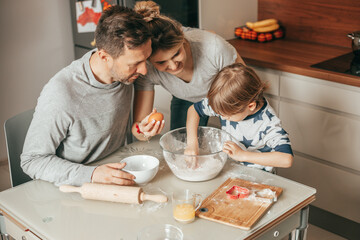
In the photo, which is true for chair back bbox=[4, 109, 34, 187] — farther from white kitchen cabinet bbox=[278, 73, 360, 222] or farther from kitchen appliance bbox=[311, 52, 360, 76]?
kitchen appliance bbox=[311, 52, 360, 76]

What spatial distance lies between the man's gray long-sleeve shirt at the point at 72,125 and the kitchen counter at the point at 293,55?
1123 millimetres

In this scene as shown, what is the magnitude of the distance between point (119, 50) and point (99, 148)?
0.42 m

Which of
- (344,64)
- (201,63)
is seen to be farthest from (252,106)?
(344,64)

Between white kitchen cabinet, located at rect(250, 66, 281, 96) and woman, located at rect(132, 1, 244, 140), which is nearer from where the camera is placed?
woman, located at rect(132, 1, 244, 140)

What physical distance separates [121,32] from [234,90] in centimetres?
45

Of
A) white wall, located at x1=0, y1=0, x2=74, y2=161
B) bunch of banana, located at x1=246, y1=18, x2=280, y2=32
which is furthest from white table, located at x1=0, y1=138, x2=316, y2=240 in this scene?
white wall, located at x1=0, y1=0, x2=74, y2=161

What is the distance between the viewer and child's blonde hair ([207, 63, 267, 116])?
1.67m

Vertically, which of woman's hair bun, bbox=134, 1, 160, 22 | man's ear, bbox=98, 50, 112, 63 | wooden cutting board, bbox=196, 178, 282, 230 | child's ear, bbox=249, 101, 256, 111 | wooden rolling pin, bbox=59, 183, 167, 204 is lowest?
wooden cutting board, bbox=196, 178, 282, 230

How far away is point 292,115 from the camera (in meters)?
2.66

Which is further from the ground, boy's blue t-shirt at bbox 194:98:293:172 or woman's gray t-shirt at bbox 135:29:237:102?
woman's gray t-shirt at bbox 135:29:237:102

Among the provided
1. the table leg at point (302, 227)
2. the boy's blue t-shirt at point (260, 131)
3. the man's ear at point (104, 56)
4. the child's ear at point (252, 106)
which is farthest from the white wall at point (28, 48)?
the table leg at point (302, 227)

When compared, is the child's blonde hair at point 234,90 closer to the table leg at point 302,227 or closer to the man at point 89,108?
the man at point 89,108

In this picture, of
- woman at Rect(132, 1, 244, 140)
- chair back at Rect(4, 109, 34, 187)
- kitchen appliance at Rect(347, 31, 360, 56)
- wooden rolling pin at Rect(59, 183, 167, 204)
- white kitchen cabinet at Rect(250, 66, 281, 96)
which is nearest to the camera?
wooden rolling pin at Rect(59, 183, 167, 204)

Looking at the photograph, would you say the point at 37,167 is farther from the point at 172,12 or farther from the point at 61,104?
the point at 172,12
